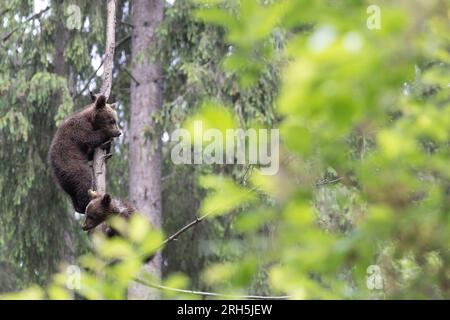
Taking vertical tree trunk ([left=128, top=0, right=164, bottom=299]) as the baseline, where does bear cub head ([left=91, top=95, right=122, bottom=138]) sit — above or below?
below

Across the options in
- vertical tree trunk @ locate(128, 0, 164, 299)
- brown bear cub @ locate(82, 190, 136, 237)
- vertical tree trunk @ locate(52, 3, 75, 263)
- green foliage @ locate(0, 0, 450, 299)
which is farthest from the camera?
vertical tree trunk @ locate(52, 3, 75, 263)

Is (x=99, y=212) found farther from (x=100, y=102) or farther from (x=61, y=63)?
(x=61, y=63)

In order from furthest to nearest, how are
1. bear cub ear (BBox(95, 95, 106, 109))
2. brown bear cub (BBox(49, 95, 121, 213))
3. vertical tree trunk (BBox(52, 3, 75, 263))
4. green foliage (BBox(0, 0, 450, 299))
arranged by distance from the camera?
1. vertical tree trunk (BBox(52, 3, 75, 263))
2. brown bear cub (BBox(49, 95, 121, 213))
3. bear cub ear (BBox(95, 95, 106, 109))
4. green foliage (BBox(0, 0, 450, 299))

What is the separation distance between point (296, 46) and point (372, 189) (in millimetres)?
381

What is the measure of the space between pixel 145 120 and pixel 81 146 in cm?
506

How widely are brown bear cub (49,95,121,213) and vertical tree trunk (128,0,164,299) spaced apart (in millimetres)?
4394

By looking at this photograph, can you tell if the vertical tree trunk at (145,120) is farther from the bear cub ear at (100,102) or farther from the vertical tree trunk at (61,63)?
Answer: the bear cub ear at (100,102)

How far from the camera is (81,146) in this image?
611cm

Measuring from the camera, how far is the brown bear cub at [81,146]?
19.5 feet

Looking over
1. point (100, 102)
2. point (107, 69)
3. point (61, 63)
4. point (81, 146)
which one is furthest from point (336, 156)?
point (61, 63)

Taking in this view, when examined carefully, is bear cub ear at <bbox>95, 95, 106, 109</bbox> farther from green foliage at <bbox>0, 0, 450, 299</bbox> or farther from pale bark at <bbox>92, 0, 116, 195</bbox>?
green foliage at <bbox>0, 0, 450, 299</bbox>

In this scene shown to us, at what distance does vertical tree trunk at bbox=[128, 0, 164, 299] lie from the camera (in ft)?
35.5

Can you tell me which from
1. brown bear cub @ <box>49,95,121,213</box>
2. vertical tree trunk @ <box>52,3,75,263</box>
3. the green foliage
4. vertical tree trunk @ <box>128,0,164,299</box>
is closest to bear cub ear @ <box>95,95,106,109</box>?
brown bear cub @ <box>49,95,121,213</box>

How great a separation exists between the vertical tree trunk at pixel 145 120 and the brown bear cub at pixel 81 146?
173 inches
